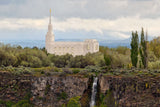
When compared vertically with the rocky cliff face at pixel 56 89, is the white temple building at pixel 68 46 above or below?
above

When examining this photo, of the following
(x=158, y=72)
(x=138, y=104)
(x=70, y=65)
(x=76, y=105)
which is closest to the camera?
(x=138, y=104)

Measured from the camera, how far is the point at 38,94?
1565 inches

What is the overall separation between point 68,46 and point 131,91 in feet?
139

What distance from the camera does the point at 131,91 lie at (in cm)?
3622

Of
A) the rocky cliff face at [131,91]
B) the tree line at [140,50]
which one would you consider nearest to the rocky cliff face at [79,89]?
the rocky cliff face at [131,91]

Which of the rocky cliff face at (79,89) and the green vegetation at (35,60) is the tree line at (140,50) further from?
the rocky cliff face at (79,89)

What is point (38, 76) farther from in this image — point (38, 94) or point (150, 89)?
point (150, 89)

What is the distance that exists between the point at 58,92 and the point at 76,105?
126 inches

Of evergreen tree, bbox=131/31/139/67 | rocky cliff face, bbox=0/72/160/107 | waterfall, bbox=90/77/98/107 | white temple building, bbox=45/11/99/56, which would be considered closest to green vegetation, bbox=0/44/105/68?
evergreen tree, bbox=131/31/139/67

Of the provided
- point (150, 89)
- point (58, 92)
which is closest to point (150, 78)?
point (150, 89)

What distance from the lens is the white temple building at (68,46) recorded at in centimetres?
7688

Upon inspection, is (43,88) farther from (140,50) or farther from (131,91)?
(140,50)

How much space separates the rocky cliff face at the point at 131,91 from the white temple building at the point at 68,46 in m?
39.4

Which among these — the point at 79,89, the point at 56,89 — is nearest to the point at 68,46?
the point at 56,89
